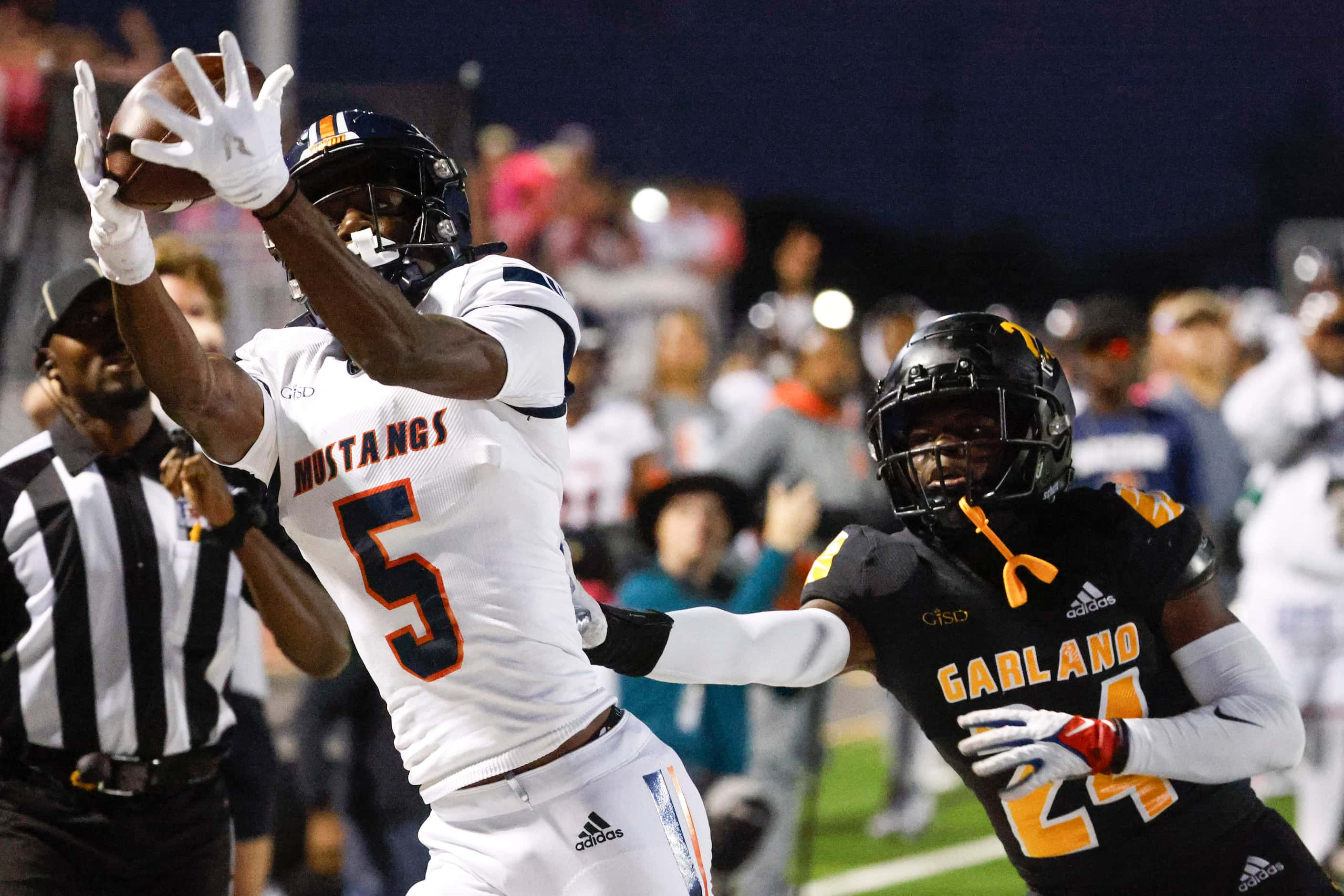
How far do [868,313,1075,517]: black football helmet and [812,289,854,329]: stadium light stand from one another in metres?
5.94

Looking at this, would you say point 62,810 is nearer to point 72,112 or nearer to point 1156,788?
point 1156,788

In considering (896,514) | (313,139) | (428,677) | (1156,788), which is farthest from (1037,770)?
(313,139)

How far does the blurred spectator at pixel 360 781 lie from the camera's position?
5.54 metres

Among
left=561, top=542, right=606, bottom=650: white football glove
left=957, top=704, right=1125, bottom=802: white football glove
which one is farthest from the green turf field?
left=561, top=542, right=606, bottom=650: white football glove

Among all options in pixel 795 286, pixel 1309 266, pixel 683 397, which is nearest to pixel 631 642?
pixel 1309 266

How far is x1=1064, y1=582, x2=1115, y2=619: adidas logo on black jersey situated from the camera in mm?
2820

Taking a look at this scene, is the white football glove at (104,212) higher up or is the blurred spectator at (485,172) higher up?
the blurred spectator at (485,172)

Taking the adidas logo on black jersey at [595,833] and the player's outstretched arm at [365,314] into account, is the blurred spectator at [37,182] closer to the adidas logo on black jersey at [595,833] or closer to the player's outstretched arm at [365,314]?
the player's outstretched arm at [365,314]

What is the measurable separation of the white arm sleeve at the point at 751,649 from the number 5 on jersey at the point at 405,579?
0.44m

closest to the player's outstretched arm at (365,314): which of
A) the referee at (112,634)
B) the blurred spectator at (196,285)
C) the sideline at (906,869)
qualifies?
the referee at (112,634)

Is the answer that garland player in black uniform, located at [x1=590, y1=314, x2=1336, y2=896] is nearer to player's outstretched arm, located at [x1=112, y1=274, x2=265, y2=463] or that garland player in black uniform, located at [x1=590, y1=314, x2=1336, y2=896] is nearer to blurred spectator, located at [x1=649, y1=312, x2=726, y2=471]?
player's outstretched arm, located at [x1=112, y1=274, x2=265, y2=463]

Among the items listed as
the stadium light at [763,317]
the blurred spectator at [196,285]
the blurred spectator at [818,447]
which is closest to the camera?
the blurred spectator at [196,285]

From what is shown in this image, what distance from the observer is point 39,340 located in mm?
3498

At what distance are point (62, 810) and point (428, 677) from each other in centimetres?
115
